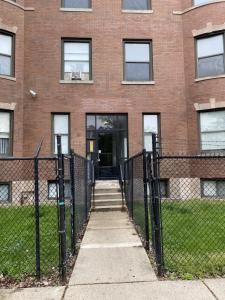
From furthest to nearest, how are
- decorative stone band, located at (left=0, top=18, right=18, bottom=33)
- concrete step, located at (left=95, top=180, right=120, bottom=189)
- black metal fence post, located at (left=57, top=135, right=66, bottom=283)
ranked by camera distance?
decorative stone band, located at (left=0, top=18, right=18, bottom=33)
concrete step, located at (left=95, top=180, right=120, bottom=189)
black metal fence post, located at (left=57, top=135, right=66, bottom=283)

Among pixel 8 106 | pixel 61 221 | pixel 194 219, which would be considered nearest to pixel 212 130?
pixel 194 219

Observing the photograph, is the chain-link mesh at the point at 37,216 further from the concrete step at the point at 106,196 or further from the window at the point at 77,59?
the window at the point at 77,59

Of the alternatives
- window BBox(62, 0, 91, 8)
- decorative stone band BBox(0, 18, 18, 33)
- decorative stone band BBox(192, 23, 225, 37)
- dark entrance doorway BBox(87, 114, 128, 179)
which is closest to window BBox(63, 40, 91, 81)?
window BBox(62, 0, 91, 8)

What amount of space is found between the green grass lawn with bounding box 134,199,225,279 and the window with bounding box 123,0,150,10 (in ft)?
30.8

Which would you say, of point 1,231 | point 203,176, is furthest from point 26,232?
point 203,176

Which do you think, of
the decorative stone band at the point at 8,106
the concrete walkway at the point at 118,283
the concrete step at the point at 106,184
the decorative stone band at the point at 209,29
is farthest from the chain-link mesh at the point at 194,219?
the decorative stone band at the point at 8,106

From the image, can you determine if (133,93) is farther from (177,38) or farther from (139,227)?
(139,227)

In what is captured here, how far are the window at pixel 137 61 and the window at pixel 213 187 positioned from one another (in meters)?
5.21

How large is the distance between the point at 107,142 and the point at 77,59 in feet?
12.7

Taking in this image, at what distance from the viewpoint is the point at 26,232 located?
888cm

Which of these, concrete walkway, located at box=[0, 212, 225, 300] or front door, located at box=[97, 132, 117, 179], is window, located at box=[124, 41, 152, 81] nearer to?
front door, located at box=[97, 132, 117, 179]

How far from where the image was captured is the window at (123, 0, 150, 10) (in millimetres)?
16969

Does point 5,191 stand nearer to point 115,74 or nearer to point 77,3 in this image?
point 115,74

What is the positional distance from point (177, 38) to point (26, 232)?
38.3 feet
